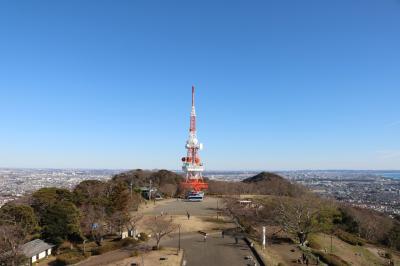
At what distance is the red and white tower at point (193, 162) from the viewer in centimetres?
5478

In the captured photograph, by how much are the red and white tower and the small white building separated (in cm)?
3055

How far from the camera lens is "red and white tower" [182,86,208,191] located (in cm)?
5478

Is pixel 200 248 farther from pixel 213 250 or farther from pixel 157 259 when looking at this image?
pixel 157 259

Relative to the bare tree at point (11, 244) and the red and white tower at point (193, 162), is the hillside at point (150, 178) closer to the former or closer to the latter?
the red and white tower at point (193, 162)

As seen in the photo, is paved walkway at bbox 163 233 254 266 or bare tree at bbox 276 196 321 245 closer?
paved walkway at bbox 163 233 254 266

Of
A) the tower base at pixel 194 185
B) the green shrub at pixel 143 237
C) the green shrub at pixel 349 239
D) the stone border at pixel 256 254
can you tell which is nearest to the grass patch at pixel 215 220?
the stone border at pixel 256 254

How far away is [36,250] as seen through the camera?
2464cm

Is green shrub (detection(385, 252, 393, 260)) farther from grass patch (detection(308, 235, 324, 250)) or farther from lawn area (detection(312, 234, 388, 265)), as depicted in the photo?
grass patch (detection(308, 235, 324, 250))

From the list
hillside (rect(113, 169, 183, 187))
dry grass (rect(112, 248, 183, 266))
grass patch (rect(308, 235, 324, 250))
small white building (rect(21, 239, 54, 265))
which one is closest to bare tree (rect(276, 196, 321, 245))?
grass patch (rect(308, 235, 324, 250))

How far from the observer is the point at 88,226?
28.8 m

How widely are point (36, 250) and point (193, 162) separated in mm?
32661

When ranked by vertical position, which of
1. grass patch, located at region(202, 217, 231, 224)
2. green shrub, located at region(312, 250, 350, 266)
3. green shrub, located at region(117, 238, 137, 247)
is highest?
grass patch, located at region(202, 217, 231, 224)

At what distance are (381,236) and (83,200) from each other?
32651 mm

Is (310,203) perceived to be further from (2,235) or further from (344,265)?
(2,235)
